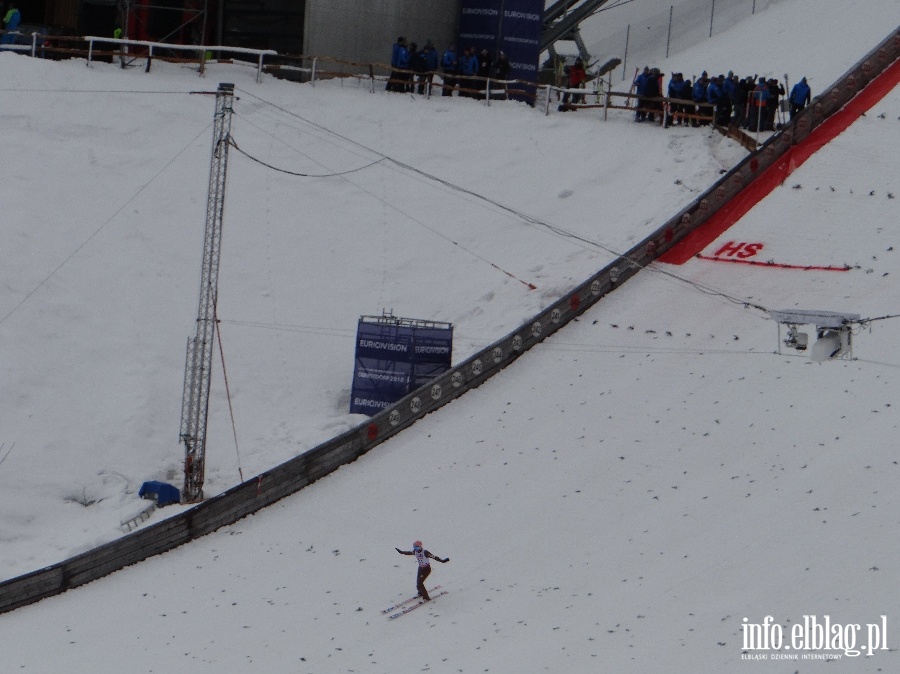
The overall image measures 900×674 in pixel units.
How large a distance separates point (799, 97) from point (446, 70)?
9.67m

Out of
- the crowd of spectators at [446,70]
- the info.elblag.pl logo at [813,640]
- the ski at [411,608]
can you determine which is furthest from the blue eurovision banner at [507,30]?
the info.elblag.pl logo at [813,640]

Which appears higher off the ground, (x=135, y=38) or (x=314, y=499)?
(x=135, y=38)

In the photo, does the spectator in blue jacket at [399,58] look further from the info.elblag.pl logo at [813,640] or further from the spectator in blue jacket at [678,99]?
the info.elblag.pl logo at [813,640]

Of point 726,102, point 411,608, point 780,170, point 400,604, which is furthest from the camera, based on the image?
point 726,102

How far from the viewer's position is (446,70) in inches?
1582

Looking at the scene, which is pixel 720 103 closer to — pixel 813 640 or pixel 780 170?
pixel 780 170

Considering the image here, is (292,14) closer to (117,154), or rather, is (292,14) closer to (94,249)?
(117,154)

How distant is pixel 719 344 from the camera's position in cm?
2917

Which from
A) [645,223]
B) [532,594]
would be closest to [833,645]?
[532,594]

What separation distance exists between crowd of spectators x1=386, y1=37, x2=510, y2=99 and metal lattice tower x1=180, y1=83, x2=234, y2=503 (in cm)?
1044

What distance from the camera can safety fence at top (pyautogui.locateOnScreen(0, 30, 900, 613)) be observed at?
81.1 ft

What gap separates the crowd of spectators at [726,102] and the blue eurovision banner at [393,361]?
1194cm

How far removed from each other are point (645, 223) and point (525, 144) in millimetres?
5165

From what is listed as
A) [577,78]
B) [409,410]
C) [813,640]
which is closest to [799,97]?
[577,78]
